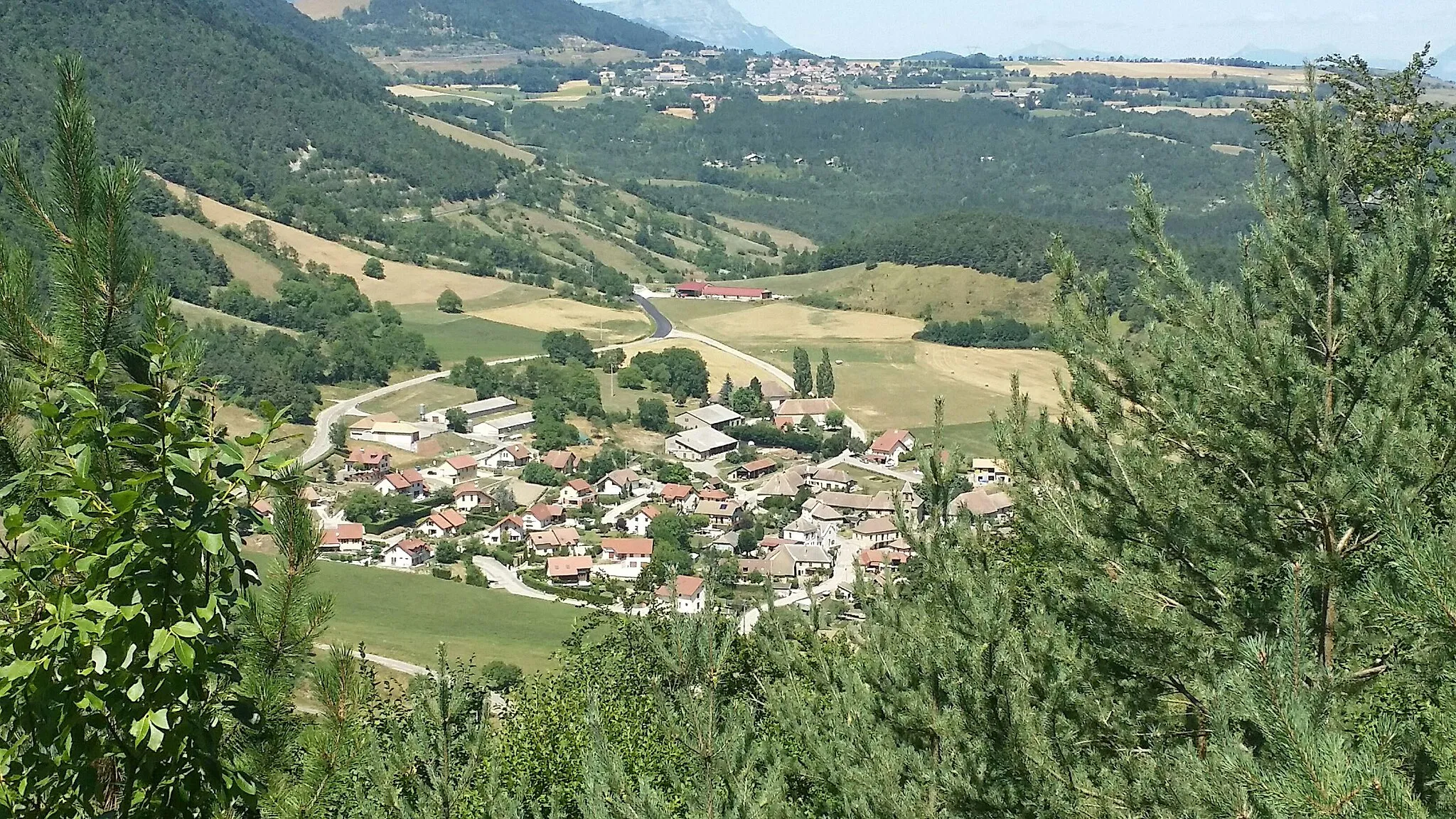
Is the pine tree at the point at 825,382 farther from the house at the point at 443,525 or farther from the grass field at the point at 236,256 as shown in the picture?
the grass field at the point at 236,256

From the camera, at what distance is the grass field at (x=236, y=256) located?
3164 inches

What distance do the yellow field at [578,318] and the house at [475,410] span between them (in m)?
13.0

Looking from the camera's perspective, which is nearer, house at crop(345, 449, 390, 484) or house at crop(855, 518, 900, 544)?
house at crop(855, 518, 900, 544)

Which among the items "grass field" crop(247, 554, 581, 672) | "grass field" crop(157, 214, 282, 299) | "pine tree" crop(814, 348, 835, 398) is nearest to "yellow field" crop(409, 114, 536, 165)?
"grass field" crop(157, 214, 282, 299)

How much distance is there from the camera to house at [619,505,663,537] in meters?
46.3

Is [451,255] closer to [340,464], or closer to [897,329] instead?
[897,329]

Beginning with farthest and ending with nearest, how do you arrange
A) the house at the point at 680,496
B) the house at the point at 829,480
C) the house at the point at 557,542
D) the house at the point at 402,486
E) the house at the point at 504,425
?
the house at the point at 504,425 < the house at the point at 829,480 < the house at the point at 402,486 < the house at the point at 680,496 < the house at the point at 557,542

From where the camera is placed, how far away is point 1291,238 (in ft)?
21.2

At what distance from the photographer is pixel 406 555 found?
4222 centimetres

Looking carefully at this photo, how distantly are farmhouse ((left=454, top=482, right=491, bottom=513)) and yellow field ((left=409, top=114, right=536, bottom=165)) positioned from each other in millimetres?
Result: 96312

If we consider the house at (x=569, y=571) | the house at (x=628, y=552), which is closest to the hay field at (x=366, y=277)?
the house at (x=628, y=552)

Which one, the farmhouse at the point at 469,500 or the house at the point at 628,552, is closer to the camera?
the house at the point at 628,552

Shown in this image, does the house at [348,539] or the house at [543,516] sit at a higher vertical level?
the house at [348,539]

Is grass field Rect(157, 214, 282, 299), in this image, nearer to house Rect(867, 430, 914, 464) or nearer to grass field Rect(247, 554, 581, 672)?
house Rect(867, 430, 914, 464)
